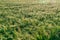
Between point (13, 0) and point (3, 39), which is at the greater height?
point (3, 39)

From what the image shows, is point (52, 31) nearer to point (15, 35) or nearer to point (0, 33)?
point (15, 35)

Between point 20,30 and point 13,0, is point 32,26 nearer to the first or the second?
point 20,30

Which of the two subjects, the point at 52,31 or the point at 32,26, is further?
the point at 32,26

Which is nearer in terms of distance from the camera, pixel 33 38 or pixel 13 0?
pixel 33 38

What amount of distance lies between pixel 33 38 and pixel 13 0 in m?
12.4

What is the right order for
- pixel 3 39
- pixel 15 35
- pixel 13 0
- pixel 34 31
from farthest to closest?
pixel 13 0 → pixel 34 31 → pixel 15 35 → pixel 3 39

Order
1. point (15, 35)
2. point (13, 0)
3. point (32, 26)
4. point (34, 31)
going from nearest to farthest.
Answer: point (15, 35) < point (34, 31) < point (32, 26) < point (13, 0)

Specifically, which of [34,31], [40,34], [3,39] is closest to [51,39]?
[40,34]

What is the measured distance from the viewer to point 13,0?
1917 cm

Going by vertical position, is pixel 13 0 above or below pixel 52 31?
below

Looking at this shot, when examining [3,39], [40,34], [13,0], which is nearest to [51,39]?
[40,34]

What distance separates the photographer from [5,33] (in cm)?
771

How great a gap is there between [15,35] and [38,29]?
106 centimetres

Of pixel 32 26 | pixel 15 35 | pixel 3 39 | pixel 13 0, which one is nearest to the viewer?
pixel 3 39
